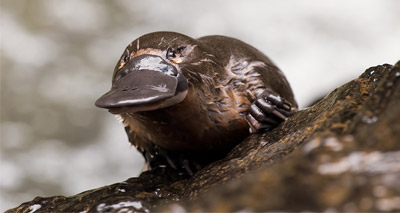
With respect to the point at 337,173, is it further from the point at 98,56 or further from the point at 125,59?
the point at 98,56

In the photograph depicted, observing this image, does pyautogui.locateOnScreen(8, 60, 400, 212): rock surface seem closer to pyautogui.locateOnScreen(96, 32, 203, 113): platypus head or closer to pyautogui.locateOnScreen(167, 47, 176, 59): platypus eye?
pyautogui.locateOnScreen(96, 32, 203, 113): platypus head

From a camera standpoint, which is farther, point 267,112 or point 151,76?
point 267,112

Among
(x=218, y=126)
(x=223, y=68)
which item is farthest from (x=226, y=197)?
(x=223, y=68)

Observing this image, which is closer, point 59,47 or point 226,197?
point 226,197

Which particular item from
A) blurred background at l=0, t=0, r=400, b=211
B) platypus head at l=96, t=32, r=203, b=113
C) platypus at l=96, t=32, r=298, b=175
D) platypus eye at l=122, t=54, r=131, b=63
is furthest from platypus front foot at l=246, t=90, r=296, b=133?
blurred background at l=0, t=0, r=400, b=211

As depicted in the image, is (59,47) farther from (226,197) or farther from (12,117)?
(226,197)

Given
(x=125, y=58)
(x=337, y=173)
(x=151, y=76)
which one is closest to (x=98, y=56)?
(x=125, y=58)

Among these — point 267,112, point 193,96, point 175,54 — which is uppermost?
point 175,54
